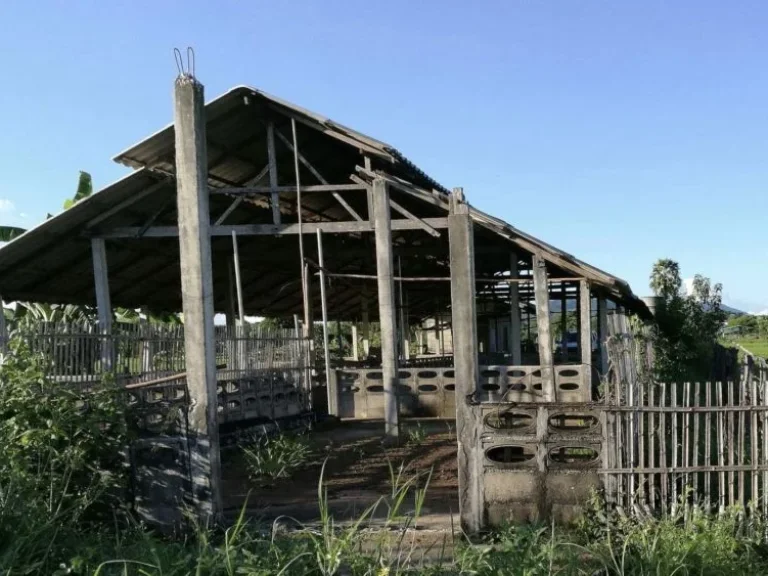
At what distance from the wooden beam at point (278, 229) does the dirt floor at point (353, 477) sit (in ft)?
11.8

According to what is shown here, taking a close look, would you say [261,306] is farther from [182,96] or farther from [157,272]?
[182,96]

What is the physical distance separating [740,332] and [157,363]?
219 feet

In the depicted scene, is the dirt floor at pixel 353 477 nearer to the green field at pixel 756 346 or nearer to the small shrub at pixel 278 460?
the small shrub at pixel 278 460

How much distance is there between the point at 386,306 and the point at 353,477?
3558 millimetres

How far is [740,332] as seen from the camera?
67.1 m

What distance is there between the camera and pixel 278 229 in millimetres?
13414

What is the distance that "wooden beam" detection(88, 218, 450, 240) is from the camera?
509 inches

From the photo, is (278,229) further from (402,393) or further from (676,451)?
(676,451)

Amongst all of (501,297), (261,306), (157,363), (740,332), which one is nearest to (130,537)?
(157,363)

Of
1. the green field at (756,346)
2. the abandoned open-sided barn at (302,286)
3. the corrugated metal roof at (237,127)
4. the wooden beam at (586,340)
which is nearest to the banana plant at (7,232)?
the abandoned open-sided barn at (302,286)

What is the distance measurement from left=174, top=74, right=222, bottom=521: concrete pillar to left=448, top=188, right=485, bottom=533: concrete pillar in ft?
7.16

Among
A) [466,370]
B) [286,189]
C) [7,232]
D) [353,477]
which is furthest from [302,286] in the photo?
[7,232]

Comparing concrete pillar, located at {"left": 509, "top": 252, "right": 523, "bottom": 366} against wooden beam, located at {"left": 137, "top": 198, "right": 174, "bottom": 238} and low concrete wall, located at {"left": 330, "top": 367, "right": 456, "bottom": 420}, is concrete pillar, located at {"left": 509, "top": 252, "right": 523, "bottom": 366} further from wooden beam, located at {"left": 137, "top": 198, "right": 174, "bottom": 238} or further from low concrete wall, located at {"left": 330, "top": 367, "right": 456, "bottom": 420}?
wooden beam, located at {"left": 137, "top": 198, "right": 174, "bottom": 238}

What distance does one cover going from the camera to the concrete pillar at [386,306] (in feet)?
37.4
